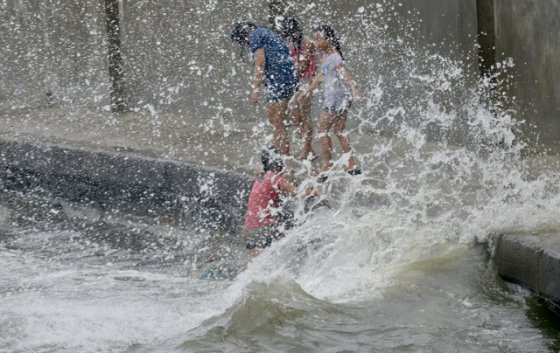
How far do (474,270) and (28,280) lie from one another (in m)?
3.15

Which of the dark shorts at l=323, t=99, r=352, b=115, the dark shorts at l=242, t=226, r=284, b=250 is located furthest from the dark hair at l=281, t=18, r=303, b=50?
the dark shorts at l=242, t=226, r=284, b=250

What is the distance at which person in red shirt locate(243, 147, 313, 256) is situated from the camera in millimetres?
7902

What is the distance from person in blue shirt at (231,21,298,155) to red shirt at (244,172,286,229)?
1997mm

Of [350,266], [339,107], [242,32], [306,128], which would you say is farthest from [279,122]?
[350,266]

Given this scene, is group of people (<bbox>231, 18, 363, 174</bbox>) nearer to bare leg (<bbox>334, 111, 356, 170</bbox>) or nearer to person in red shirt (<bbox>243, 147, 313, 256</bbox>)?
bare leg (<bbox>334, 111, 356, 170</bbox>)

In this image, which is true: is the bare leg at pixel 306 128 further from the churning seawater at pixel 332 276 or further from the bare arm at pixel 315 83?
the churning seawater at pixel 332 276

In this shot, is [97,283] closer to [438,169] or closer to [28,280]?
[28,280]

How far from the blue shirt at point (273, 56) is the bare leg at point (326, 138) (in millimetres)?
505

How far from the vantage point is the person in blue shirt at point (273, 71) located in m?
9.84

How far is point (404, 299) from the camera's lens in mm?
6953

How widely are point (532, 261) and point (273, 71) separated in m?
3.83

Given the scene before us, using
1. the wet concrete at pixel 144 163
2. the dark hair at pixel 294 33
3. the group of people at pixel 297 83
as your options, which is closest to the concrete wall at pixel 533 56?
the wet concrete at pixel 144 163

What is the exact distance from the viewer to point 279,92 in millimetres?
9969

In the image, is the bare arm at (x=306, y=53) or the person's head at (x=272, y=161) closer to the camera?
the person's head at (x=272, y=161)
